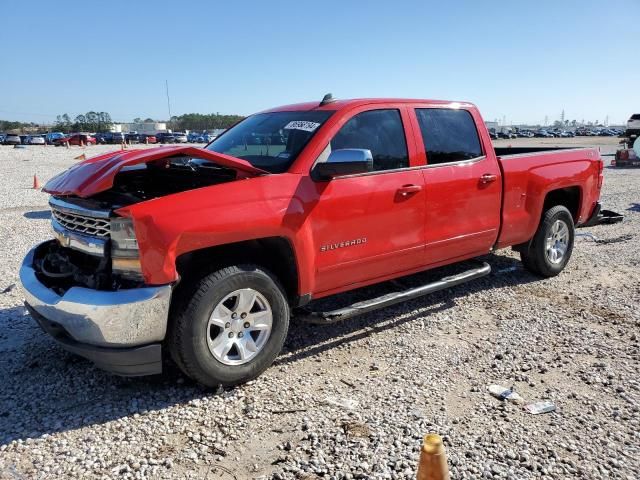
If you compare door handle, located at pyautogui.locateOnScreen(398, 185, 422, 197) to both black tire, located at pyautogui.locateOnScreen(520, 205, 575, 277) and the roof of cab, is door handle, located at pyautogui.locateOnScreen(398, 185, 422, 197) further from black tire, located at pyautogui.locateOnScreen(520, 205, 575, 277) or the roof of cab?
black tire, located at pyautogui.locateOnScreen(520, 205, 575, 277)

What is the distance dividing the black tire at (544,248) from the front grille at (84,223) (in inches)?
179

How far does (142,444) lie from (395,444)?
1.45 metres

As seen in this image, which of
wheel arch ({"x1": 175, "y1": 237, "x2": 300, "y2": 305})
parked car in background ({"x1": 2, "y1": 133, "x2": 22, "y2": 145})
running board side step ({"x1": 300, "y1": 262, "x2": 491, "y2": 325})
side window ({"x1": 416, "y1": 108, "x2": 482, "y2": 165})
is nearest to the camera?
wheel arch ({"x1": 175, "y1": 237, "x2": 300, "y2": 305})

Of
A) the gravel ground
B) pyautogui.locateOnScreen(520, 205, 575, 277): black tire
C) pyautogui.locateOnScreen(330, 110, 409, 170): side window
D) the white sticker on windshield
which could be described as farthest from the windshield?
pyautogui.locateOnScreen(520, 205, 575, 277): black tire

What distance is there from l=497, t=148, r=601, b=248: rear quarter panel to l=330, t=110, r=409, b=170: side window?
138 centimetres

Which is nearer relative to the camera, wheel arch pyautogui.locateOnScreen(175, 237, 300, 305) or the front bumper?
the front bumper

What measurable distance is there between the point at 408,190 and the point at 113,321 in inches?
97.3

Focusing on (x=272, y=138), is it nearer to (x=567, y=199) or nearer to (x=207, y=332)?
(x=207, y=332)

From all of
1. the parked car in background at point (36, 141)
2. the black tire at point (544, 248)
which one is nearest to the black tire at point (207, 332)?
the black tire at point (544, 248)

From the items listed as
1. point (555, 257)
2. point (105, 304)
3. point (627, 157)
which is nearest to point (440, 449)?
point (105, 304)

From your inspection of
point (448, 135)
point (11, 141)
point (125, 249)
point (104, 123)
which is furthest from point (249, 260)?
point (104, 123)

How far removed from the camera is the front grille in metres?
3.25

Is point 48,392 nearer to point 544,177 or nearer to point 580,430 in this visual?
point 580,430

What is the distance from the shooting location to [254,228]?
11.3 ft
